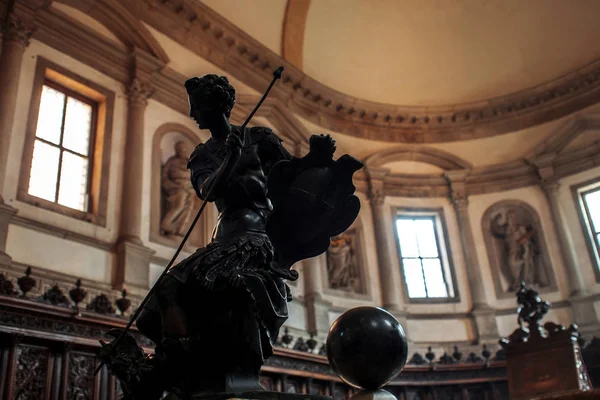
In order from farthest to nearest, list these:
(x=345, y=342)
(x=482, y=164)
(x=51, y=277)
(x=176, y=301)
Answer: (x=482, y=164)
(x=51, y=277)
(x=345, y=342)
(x=176, y=301)

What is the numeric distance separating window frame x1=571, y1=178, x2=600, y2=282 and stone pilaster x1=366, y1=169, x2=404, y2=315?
14.5 ft

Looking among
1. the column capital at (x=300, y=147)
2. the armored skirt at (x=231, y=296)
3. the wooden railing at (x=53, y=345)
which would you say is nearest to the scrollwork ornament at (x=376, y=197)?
the column capital at (x=300, y=147)

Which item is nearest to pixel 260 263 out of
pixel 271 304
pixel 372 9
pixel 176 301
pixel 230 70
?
pixel 271 304

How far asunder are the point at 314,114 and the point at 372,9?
10.2 feet

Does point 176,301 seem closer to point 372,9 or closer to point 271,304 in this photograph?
point 271,304

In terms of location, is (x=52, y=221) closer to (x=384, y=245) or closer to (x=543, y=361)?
(x=543, y=361)

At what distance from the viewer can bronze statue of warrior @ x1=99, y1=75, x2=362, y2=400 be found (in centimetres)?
258

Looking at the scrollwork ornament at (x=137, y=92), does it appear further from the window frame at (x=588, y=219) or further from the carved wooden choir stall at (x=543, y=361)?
the window frame at (x=588, y=219)

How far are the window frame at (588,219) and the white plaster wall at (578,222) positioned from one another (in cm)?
4

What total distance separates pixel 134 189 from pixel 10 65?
100 inches

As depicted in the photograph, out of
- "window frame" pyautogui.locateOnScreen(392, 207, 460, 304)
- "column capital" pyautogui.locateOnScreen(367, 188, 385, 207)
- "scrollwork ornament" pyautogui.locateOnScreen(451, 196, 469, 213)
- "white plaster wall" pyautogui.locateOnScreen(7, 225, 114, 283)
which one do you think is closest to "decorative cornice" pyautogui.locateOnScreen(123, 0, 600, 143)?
"column capital" pyautogui.locateOnScreen(367, 188, 385, 207)

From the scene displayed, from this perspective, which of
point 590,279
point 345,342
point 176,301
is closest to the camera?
point 176,301

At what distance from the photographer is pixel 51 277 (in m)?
7.93

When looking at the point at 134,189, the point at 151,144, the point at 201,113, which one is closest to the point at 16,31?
the point at 151,144
